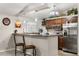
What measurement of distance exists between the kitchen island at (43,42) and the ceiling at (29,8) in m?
0.34

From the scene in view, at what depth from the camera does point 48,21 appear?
1.61 m

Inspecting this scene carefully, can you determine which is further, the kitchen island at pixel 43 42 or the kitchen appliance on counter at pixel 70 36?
the kitchen island at pixel 43 42

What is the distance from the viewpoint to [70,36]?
5.30 feet

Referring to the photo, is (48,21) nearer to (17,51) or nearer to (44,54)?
(44,54)

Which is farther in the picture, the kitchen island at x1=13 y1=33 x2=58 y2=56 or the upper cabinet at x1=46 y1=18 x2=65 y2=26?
the kitchen island at x1=13 y1=33 x2=58 y2=56

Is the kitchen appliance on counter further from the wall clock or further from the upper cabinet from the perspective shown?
the wall clock

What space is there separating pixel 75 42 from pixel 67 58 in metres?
0.27

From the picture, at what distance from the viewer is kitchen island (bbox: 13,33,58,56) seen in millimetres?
1694

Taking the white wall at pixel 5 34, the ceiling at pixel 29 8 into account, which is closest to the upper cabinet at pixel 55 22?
the ceiling at pixel 29 8

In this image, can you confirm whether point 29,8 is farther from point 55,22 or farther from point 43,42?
point 43,42

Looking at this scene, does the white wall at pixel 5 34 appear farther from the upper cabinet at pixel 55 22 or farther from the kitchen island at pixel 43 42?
the upper cabinet at pixel 55 22

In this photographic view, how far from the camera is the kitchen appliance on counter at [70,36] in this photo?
158 centimetres

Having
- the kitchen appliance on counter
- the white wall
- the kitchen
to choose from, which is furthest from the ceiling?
the kitchen appliance on counter

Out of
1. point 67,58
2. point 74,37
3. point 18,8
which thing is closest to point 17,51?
point 18,8
